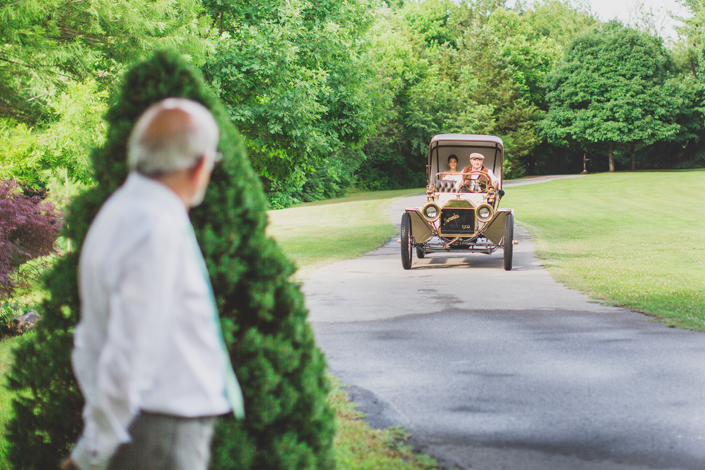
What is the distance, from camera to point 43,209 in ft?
32.8

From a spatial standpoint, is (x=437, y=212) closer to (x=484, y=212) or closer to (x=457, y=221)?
(x=457, y=221)

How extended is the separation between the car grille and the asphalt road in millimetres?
2682

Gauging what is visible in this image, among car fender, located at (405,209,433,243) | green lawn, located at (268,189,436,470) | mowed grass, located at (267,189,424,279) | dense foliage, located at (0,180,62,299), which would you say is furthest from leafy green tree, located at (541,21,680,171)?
dense foliage, located at (0,180,62,299)

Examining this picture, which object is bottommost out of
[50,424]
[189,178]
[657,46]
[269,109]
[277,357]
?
[50,424]

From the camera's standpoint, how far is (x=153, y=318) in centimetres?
182

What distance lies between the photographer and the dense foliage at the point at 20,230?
889 cm

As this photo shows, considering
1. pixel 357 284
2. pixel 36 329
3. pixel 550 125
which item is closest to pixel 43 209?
pixel 357 284

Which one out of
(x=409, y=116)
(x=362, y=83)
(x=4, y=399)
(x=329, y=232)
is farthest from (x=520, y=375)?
(x=409, y=116)

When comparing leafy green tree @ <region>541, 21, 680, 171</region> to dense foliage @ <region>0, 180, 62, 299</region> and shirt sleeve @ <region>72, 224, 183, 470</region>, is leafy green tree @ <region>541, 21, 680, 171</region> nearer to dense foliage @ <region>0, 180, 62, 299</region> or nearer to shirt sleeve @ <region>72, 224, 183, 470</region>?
dense foliage @ <region>0, 180, 62, 299</region>

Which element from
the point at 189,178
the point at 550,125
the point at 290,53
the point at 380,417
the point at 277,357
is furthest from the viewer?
the point at 550,125

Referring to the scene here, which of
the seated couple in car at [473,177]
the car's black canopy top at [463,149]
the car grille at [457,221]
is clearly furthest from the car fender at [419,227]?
the car's black canopy top at [463,149]

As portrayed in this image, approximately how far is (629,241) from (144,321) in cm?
1840

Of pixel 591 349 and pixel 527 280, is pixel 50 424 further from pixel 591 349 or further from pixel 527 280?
pixel 527 280

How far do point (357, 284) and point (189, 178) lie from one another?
8974 millimetres
